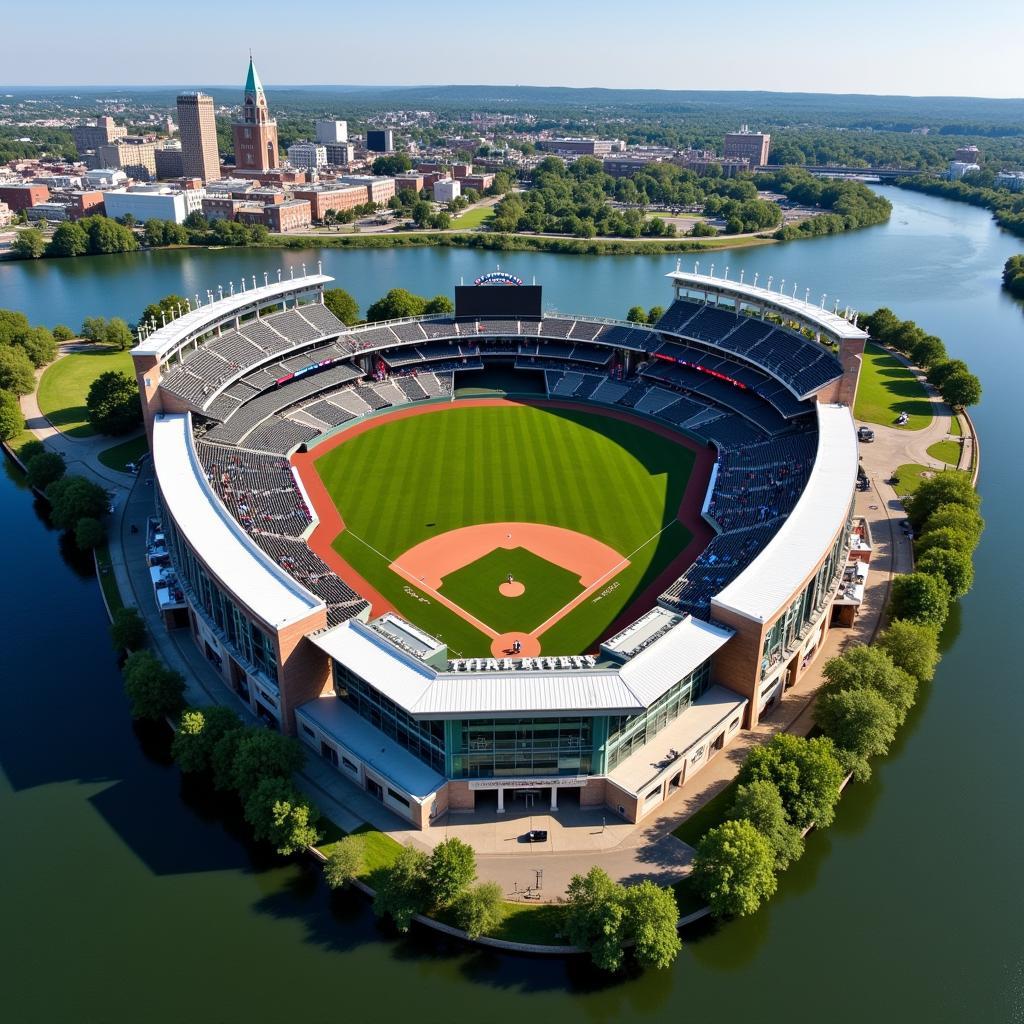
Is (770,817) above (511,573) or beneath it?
above

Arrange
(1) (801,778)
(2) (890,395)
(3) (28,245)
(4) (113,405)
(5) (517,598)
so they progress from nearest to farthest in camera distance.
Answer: (1) (801,778) → (5) (517,598) → (4) (113,405) → (2) (890,395) → (3) (28,245)

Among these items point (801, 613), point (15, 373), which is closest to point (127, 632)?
point (801, 613)

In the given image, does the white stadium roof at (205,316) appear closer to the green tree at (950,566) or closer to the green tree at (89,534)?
the green tree at (89,534)

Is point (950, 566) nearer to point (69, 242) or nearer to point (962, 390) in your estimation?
point (962, 390)

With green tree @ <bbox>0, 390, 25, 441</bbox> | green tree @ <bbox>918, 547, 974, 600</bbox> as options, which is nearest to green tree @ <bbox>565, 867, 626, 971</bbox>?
green tree @ <bbox>918, 547, 974, 600</bbox>

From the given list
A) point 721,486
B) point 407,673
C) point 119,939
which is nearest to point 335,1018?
point 119,939

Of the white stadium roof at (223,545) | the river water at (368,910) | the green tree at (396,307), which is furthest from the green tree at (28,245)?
the river water at (368,910)

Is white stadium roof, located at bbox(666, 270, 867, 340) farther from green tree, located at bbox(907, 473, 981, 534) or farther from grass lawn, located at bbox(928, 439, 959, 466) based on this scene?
green tree, located at bbox(907, 473, 981, 534)
